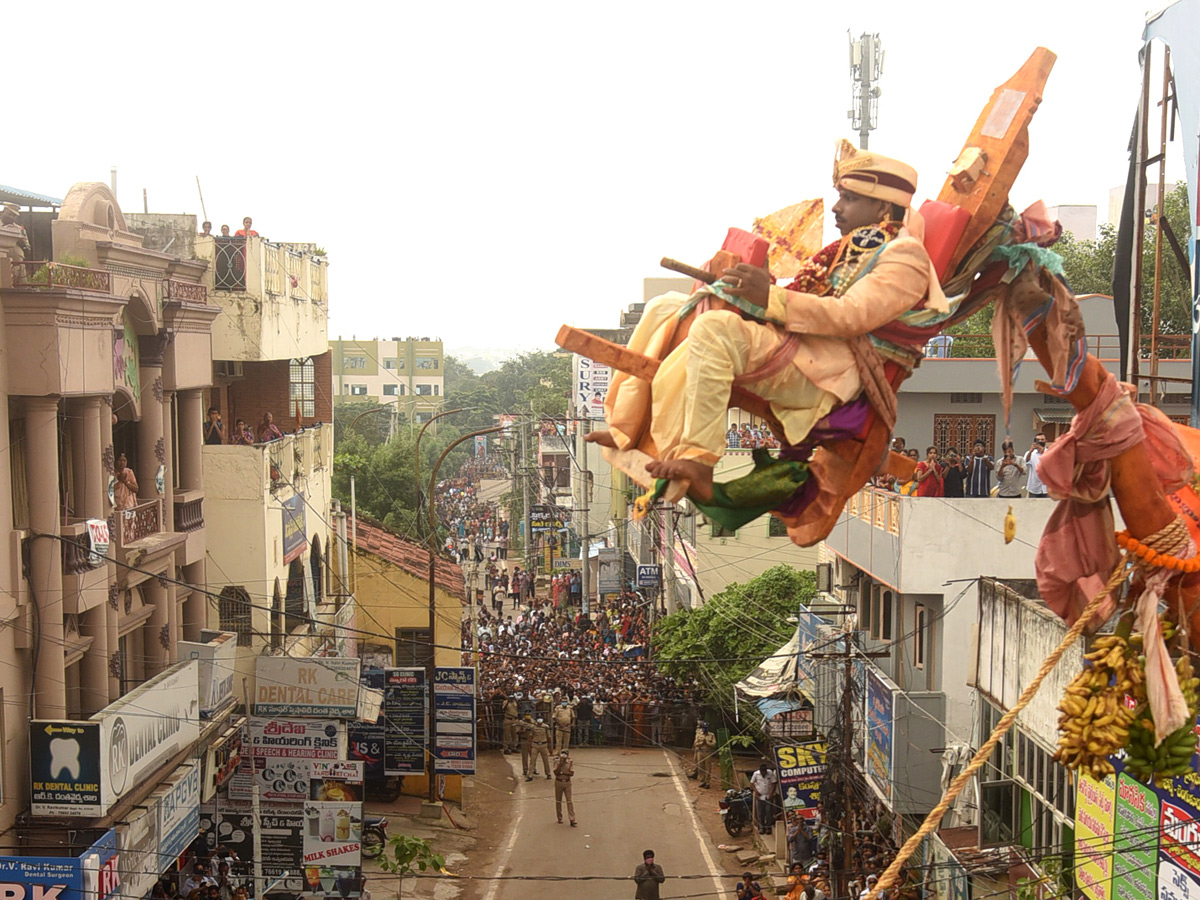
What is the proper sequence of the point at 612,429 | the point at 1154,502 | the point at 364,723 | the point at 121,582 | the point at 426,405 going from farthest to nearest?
the point at 426,405 < the point at 364,723 < the point at 121,582 < the point at 1154,502 < the point at 612,429

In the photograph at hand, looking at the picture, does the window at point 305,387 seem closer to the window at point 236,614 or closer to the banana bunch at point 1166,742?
the window at point 236,614

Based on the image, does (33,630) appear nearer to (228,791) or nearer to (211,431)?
(228,791)

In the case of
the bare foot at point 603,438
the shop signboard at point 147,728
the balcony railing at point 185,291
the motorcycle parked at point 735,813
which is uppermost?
the balcony railing at point 185,291

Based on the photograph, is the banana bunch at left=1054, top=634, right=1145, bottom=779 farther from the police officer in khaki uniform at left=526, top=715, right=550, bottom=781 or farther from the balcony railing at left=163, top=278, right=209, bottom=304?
the police officer in khaki uniform at left=526, top=715, right=550, bottom=781

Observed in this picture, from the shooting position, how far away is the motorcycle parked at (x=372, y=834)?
2361 centimetres

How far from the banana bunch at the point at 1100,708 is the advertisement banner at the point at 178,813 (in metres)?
15.3

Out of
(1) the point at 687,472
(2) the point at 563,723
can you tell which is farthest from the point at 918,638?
(1) the point at 687,472

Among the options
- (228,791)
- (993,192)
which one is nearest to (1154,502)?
(993,192)

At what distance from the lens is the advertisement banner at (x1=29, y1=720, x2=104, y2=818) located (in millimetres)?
15539

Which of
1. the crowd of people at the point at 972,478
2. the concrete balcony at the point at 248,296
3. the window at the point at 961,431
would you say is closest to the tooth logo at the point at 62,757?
the concrete balcony at the point at 248,296

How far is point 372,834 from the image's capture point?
79.2ft

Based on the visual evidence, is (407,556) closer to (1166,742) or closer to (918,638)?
(918,638)

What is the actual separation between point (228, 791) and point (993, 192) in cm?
2050

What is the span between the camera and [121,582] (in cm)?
1839
